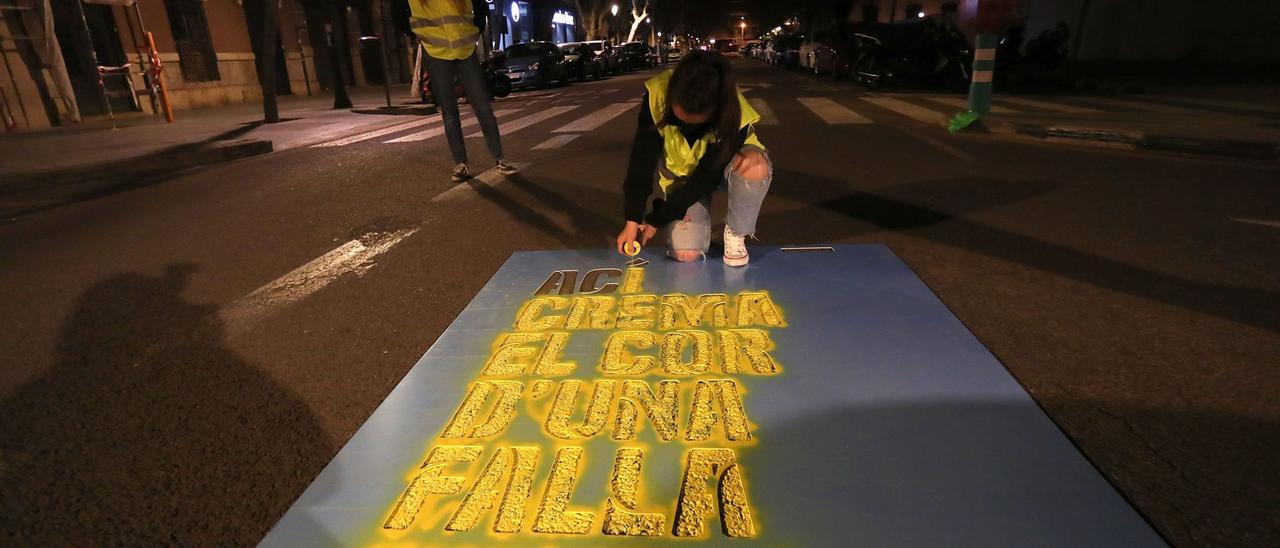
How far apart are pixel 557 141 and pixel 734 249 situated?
4.83 m

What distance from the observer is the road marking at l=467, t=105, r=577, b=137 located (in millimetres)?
8773

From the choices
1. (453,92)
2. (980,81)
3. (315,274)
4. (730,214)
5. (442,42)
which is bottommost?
(315,274)

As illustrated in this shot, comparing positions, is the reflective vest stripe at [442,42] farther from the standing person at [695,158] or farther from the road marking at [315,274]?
the standing person at [695,158]

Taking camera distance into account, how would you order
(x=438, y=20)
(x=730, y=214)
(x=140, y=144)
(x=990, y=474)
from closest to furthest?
(x=990, y=474), (x=730, y=214), (x=438, y=20), (x=140, y=144)

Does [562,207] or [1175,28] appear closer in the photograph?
[562,207]

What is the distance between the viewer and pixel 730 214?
296 centimetres

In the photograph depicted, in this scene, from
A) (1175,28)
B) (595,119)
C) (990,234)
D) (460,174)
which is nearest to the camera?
(990,234)

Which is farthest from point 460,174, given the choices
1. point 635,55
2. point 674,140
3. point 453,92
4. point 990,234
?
point 635,55

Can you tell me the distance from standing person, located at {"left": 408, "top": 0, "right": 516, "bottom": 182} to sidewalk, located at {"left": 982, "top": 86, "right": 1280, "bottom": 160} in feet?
17.8

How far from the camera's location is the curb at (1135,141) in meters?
5.38

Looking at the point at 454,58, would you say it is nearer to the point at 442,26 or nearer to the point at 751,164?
the point at 442,26

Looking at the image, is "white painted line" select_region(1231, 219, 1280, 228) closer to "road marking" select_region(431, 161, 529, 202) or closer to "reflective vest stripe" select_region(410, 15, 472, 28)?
"road marking" select_region(431, 161, 529, 202)

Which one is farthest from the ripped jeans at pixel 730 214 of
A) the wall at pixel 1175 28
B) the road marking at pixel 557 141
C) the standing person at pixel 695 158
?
→ the wall at pixel 1175 28

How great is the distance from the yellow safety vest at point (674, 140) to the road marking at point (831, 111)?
5.95 m
